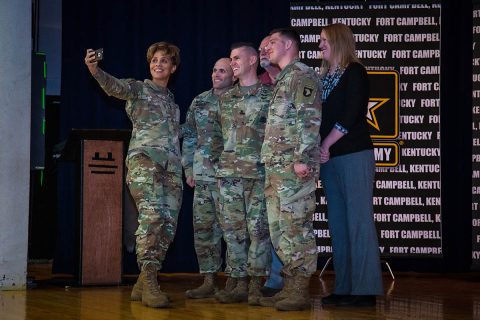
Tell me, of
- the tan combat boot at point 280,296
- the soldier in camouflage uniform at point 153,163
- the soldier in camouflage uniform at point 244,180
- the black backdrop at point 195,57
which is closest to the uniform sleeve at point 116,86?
the soldier in camouflage uniform at point 153,163

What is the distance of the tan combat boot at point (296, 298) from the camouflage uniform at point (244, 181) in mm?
336

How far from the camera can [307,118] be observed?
4.43m

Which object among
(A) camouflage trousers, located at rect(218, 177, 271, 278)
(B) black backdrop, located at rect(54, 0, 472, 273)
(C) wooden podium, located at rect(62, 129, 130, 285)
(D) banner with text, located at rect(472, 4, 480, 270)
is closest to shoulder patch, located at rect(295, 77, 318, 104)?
(A) camouflage trousers, located at rect(218, 177, 271, 278)

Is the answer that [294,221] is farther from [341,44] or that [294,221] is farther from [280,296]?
[341,44]

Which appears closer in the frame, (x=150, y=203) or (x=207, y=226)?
(x=150, y=203)

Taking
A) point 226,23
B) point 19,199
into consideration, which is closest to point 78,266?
point 19,199

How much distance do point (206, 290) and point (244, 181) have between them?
31.5 inches

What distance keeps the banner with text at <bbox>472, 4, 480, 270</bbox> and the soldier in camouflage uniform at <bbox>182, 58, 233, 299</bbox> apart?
2.82m

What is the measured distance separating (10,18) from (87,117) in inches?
65.2

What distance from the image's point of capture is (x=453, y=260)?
746cm

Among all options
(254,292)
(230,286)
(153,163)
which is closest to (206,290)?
(230,286)

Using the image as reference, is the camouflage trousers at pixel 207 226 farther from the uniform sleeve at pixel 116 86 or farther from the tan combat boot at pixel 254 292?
the uniform sleeve at pixel 116 86

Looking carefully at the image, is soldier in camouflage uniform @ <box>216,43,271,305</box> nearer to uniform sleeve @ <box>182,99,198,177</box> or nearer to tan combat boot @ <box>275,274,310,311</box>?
tan combat boot @ <box>275,274,310,311</box>

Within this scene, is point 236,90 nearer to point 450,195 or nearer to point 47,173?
point 450,195
